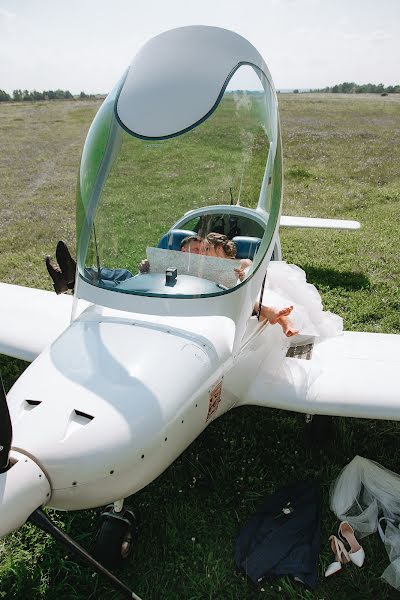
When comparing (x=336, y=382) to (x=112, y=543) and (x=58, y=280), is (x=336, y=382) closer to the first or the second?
(x=112, y=543)

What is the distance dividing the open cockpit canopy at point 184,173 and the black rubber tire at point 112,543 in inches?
45.0

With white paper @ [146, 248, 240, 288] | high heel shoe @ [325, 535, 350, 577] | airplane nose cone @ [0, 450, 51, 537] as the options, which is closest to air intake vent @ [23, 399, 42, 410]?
airplane nose cone @ [0, 450, 51, 537]

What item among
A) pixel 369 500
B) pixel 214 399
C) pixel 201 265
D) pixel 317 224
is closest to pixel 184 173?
pixel 201 265

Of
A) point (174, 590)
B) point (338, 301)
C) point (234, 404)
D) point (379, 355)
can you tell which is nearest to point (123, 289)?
point (234, 404)

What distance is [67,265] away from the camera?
2834 mm

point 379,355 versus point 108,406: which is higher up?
point 108,406

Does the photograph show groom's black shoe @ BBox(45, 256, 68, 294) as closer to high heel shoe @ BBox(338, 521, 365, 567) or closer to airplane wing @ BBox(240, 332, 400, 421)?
airplane wing @ BBox(240, 332, 400, 421)

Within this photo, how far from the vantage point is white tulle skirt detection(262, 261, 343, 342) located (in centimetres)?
352

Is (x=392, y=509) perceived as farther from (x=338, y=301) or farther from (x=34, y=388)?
(x=338, y=301)

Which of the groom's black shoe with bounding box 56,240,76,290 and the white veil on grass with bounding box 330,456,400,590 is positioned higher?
the groom's black shoe with bounding box 56,240,76,290

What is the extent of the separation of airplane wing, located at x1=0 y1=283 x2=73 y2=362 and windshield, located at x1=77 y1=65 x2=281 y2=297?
95 centimetres

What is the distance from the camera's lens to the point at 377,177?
37.8 ft

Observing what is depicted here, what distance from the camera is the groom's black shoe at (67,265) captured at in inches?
109

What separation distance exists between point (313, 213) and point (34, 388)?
7.37 m
